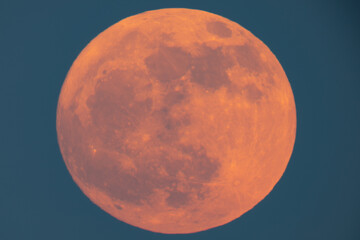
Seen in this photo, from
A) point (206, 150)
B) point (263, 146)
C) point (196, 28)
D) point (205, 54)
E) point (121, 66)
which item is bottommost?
point (206, 150)

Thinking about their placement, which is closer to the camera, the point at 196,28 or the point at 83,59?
the point at 196,28

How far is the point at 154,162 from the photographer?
271cm

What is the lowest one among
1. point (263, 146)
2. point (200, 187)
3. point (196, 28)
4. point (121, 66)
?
point (200, 187)

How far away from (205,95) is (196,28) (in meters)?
0.81

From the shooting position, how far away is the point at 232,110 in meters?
2.75

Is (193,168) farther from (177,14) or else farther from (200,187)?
(177,14)

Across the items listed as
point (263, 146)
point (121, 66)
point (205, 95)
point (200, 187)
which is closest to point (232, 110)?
point (205, 95)

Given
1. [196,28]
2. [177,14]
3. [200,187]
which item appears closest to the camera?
[200,187]

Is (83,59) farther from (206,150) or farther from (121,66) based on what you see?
(206,150)

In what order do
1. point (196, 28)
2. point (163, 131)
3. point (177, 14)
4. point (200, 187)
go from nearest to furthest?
point (163, 131)
point (200, 187)
point (196, 28)
point (177, 14)

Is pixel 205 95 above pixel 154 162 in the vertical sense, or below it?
above

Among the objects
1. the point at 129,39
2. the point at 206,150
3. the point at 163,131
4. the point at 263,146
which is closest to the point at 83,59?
the point at 129,39

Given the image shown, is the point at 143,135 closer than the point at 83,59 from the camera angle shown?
Yes

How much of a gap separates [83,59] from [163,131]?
4.52 ft
